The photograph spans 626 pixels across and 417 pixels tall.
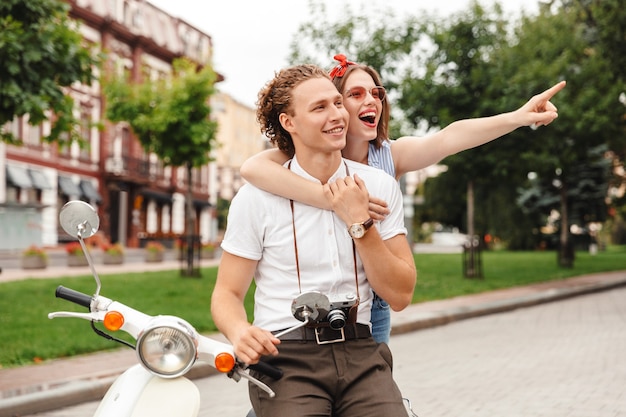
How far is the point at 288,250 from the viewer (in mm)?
2553

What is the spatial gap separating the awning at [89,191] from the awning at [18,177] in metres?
Answer: 5.18

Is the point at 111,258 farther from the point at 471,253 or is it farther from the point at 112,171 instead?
the point at 112,171

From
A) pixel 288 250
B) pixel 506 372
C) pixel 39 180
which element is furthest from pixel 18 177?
pixel 288 250

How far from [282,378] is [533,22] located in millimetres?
24942

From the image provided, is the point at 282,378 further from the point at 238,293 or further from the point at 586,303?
A: the point at 586,303

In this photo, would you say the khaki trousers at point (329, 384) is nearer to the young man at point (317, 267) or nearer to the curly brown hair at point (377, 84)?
the young man at point (317, 267)

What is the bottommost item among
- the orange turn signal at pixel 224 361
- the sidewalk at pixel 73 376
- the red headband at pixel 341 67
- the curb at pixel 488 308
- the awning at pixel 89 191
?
the sidewalk at pixel 73 376

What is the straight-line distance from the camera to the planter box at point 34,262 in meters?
22.9

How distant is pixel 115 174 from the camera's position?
46188mm

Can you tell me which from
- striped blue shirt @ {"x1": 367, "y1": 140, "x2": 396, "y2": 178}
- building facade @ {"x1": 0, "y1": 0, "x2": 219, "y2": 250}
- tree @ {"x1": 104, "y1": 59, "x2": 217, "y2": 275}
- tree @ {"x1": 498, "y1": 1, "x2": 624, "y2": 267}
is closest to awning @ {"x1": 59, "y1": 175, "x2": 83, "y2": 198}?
building facade @ {"x1": 0, "y1": 0, "x2": 219, "y2": 250}

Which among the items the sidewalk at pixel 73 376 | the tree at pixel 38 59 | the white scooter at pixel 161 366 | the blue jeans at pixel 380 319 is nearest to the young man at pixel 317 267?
the white scooter at pixel 161 366

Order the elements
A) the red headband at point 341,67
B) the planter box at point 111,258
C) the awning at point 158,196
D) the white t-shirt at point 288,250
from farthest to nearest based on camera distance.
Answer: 1. the awning at point 158,196
2. the planter box at point 111,258
3. the red headband at point 341,67
4. the white t-shirt at point 288,250

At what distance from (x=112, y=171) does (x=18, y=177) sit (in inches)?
364

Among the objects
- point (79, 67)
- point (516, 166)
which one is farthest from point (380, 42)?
point (79, 67)
